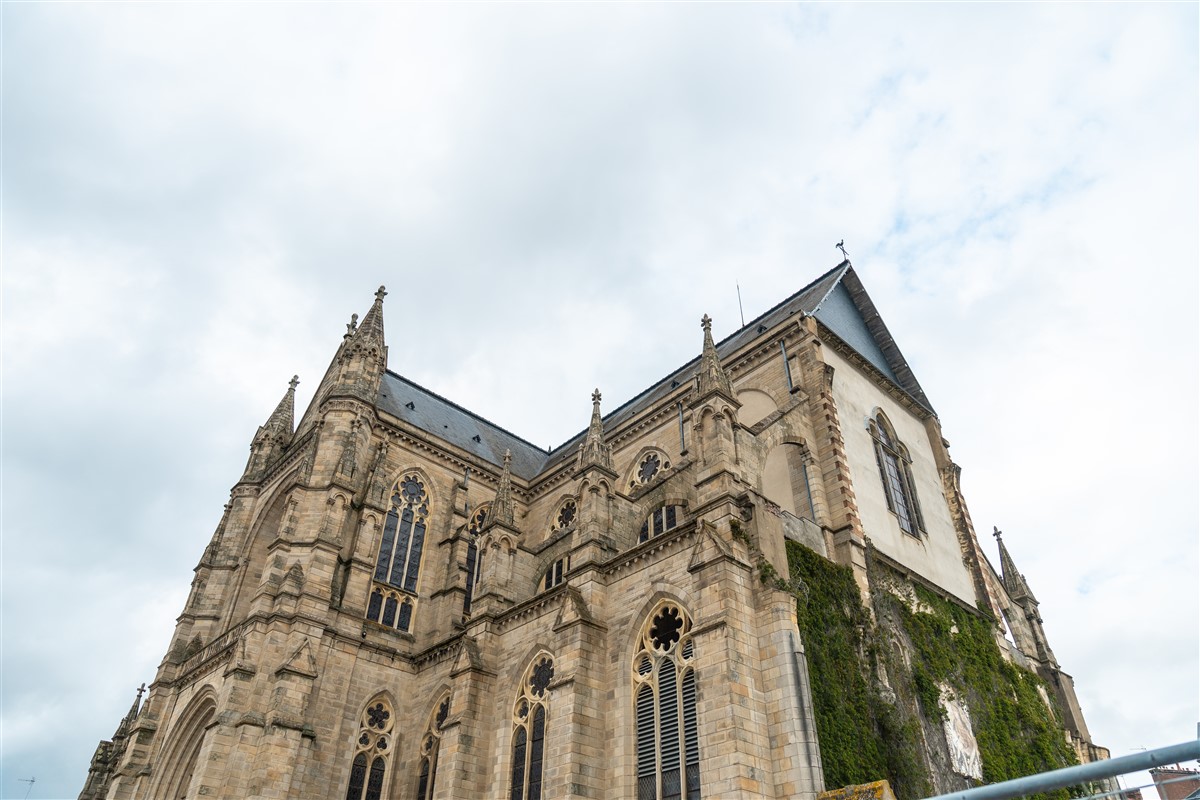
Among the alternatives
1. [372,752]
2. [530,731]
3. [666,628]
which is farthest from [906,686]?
[372,752]

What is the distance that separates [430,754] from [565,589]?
7.76m

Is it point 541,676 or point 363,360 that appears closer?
point 541,676

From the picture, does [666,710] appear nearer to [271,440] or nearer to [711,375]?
[711,375]

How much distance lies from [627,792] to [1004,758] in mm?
10557

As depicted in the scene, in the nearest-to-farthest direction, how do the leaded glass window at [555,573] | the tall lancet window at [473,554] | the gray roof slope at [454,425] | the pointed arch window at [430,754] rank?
the pointed arch window at [430,754]
the leaded glass window at [555,573]
the tall lancet window at [473,554]
the gray roof slope at [454,425]

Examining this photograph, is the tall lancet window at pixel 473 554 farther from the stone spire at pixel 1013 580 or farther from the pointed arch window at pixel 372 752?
the stone spire at pixel 1013 580

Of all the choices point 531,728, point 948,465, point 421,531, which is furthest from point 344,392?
point 948,465

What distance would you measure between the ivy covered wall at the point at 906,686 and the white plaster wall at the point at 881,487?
4.34 ft

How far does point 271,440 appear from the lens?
34.2 m

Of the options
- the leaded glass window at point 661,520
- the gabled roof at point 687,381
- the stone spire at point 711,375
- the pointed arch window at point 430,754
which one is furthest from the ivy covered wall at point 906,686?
the pointed arch window at point 430,754

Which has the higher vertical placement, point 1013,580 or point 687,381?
point 687,381

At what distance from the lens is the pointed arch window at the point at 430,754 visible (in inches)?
892

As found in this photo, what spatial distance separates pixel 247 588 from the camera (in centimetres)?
2920

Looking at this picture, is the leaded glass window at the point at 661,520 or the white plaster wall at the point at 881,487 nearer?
the white plaster wall at the point at 881,487
